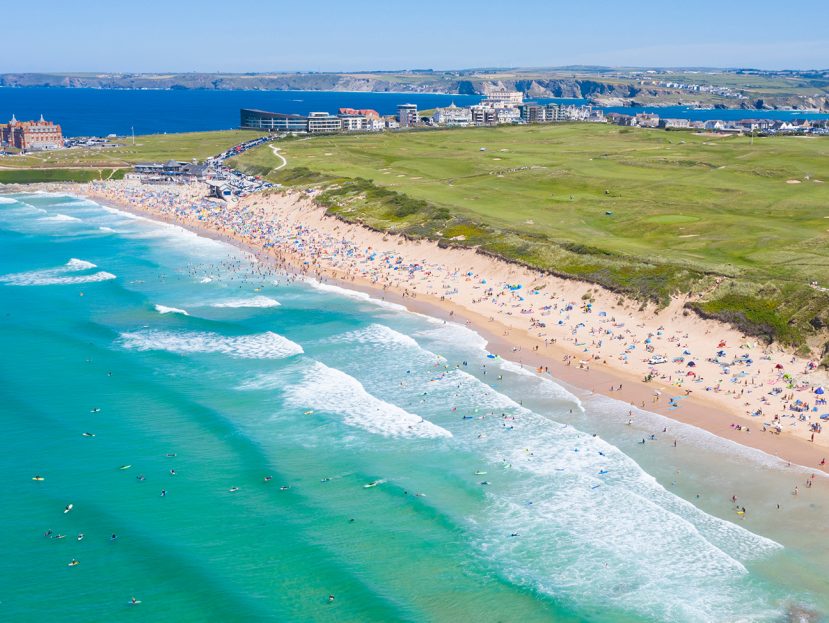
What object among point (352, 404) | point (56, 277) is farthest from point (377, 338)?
point (56, 277)

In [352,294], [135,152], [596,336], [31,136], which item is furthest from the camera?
[31,136]

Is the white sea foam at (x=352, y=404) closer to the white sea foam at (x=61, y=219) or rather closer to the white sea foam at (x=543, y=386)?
the white sea foam at (x=543, y=386)

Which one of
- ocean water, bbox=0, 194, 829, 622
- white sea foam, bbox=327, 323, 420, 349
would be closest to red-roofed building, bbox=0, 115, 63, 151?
ocean water, bbox=0, 194, 829, 622

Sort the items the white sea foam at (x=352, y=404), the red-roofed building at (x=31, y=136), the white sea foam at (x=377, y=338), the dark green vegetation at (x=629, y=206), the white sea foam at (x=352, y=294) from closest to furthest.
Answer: the white sea foam at (x=352, y=404) < the white sea foam at (x=377, y=338) < the dark green vegetation at (x=629, y=206) < the white sea foam at (x=352, y=294) < the red-roofed building at (x=31, y=136)

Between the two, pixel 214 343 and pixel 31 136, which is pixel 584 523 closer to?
pixel 214 343

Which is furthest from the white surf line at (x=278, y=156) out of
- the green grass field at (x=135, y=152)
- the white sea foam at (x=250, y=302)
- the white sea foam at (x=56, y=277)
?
the white sea foam at (x=250, y=302)

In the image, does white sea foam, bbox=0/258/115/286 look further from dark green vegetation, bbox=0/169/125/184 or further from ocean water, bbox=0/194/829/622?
dark green vegetation, bbox=0/169/125/184
